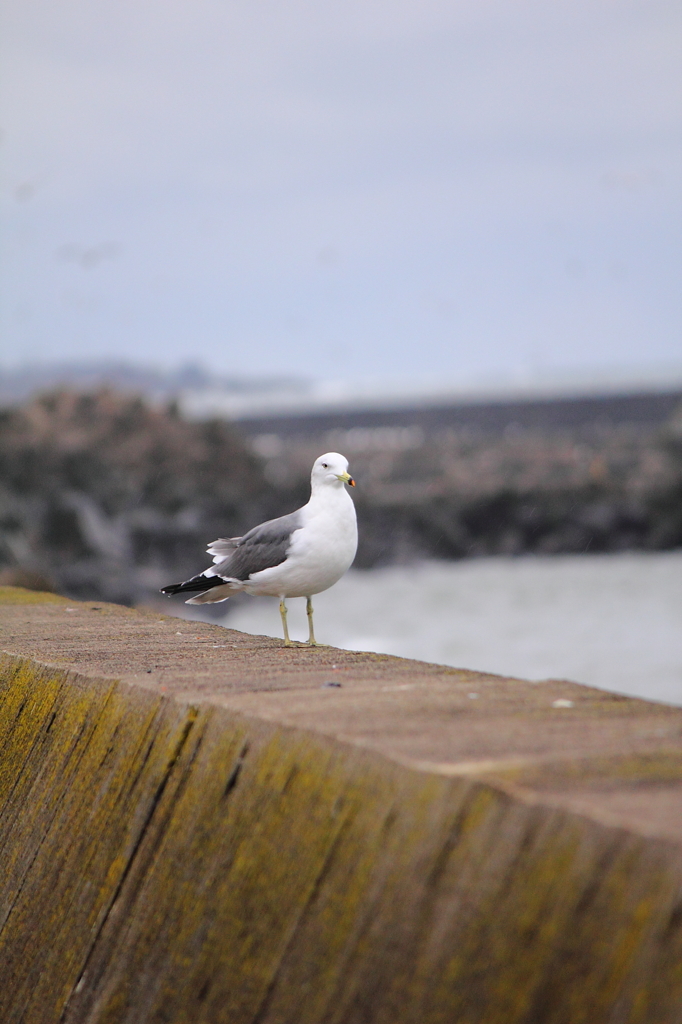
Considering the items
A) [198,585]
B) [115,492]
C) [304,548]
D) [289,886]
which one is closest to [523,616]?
[115,492]

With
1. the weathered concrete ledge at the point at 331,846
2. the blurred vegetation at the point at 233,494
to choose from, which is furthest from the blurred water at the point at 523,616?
the weathered concrete ledge at the point at 331,846

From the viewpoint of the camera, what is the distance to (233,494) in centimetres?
3866

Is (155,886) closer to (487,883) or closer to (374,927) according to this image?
(374,927)

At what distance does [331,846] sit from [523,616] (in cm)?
3482

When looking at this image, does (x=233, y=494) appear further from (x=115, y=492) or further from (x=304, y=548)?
(x=304, y=548)

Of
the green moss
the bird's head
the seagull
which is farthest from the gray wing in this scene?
the green moss

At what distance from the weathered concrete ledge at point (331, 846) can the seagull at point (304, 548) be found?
1.20m

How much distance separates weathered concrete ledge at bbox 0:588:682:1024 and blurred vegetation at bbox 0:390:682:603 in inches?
1015

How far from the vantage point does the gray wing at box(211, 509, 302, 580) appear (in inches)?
174

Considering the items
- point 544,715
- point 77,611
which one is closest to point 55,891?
point 544,715

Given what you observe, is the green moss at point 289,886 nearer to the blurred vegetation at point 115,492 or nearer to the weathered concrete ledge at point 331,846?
the weathered concrete ledge at point 331,846

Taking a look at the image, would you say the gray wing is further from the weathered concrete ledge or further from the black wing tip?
the weathered concrete ledge

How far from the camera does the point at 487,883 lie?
1.79 meters

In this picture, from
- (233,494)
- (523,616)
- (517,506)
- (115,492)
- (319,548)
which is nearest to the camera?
(319,548)
